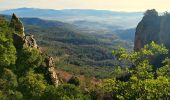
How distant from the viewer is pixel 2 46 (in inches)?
3196

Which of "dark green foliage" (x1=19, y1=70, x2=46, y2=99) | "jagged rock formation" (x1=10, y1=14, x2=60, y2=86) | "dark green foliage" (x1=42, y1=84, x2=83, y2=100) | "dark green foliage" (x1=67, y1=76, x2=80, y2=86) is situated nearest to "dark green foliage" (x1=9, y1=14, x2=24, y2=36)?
"jagged rock formation" (x1=10, y1=14, x2=60, y2=86)

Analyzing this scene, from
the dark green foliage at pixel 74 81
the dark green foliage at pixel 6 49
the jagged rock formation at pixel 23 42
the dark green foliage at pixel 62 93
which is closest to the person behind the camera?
the dark green foliage at pixel 62 93

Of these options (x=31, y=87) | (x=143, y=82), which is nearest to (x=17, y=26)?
(x=31, y=87)

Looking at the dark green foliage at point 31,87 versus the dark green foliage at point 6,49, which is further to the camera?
the dark green foliage at point 6,49

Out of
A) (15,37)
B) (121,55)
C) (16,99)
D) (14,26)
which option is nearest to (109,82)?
(121,55)

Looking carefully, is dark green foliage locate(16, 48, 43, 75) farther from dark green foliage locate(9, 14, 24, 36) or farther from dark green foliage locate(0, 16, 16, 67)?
dark green foliage locate(9, 14, 24, 36)

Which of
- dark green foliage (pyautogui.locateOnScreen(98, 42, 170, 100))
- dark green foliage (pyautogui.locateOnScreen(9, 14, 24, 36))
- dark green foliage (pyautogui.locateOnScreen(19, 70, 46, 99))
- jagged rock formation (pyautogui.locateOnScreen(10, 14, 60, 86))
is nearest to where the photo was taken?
dark green foliage (pyautogui.locateOnScreen(98, 42, 170, 100))

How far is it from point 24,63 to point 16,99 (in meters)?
12.4

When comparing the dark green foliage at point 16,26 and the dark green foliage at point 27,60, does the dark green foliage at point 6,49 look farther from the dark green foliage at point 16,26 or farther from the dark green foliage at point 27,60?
the dark green foliage at point 16,26

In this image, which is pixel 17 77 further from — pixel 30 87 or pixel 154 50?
pixel 154 50

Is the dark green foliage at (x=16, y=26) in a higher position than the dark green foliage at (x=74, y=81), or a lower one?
higher

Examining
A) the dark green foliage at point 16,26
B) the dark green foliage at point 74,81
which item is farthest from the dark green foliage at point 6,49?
the dark green foliage at point 74,81

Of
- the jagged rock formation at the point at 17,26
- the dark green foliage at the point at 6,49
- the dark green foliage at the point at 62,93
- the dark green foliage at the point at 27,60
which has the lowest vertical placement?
the dark green foliage at the point at 62,93

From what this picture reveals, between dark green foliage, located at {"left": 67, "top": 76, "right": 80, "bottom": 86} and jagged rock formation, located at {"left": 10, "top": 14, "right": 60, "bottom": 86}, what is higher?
jagged rock formation, located at {"left": 10, "top": 14, "right": 60, "bottom": 86}
